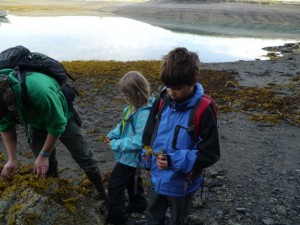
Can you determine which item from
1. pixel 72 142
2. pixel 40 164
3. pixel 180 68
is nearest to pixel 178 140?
pixel 180 68

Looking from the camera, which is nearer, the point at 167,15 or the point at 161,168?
the point at 161,168

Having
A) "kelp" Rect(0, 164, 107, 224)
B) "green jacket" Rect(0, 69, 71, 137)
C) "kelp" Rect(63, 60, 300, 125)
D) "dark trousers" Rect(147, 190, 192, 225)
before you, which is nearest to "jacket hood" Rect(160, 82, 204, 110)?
"dark trousers" Rect(147, 190, 192, 225)

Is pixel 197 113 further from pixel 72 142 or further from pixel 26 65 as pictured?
pixel 72 142

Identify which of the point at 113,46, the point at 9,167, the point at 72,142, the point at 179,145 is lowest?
the point at 113,46

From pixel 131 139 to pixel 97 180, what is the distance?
3.18 ft

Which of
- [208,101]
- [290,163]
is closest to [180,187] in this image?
[208,101]

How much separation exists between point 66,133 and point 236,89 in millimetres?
9740

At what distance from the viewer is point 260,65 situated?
1809 cm

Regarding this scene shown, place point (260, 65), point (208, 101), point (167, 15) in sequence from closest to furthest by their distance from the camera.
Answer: point (208, 101) → point (260, 65) → point (167, 15)

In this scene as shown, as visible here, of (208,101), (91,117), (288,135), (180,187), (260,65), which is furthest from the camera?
(260,65)

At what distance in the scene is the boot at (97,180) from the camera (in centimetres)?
448

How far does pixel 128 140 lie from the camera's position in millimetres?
4031

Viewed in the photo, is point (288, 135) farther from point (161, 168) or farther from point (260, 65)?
point (260, 65)

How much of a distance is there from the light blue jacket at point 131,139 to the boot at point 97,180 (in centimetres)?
47
